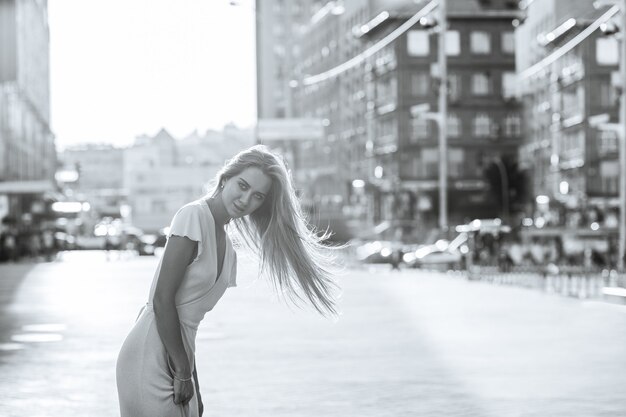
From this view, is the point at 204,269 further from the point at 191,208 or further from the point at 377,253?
the point at 377,253

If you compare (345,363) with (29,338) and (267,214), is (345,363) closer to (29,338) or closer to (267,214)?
(29,338)

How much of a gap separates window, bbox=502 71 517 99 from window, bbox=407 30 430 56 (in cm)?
564

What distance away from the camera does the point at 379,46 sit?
116 metres

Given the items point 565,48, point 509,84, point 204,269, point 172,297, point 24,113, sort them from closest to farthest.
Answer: point 172,297 → point 204,269 → point 565,48 → point 24,113 → point 509,84

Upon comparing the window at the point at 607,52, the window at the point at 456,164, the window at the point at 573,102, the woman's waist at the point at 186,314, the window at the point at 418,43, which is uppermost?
the window at the point at 418,43

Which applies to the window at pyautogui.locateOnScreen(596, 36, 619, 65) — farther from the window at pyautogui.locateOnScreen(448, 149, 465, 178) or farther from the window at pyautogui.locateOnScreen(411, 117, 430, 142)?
the window at pyautogui.locateOnScreen(448, 149, 465, 178)

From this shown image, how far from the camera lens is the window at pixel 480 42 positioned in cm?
11319

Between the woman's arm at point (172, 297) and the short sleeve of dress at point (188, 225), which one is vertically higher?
the short sleeve of dress at point (188, 225)

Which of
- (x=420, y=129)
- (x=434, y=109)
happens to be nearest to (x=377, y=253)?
(x=434, y=109)

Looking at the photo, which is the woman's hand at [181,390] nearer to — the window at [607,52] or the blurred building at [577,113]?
the blurred building at [577,113]

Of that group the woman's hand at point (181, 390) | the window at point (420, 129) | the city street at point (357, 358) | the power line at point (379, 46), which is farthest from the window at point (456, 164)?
the woman's hand at point (181, 390)

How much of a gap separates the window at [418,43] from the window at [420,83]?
4.78ft

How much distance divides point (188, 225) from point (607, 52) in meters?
92.4

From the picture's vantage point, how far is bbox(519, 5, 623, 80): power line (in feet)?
302
